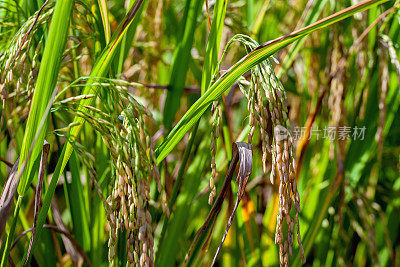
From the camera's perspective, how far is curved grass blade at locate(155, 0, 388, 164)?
2.01ft

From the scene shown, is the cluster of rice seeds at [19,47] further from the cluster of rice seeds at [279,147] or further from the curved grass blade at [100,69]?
the cluster of rice seeds at [279,147]

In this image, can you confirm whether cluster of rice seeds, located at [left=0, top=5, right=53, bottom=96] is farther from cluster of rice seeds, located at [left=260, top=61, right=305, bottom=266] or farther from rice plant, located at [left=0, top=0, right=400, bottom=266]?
cluster of rice seeds, located at [left=260, top=61, right=305, bottom=266]

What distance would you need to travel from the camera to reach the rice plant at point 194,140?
1.98 ft

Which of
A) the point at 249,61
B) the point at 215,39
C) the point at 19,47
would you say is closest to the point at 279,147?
the point at 249,61

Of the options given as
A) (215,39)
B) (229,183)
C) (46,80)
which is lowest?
(229,183)

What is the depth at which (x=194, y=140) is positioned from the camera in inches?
39.4

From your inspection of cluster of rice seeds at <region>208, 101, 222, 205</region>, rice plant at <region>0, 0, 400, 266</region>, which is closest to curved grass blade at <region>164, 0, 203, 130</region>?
rice plant at <region>0, 0, 400, 266</region>

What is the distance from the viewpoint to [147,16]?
4.92 ft

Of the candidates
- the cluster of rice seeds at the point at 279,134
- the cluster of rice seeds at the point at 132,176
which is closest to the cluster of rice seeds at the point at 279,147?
the cluster of rice seeds at the point at 279,134

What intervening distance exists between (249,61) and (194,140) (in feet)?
1.29

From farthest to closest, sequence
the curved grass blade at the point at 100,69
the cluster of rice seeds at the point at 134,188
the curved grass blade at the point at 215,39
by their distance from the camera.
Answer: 1. the curved grass blade at the point at 215,39
2. the curved grass blade at the point at 100,69
3. the cluster of rice seeds at the point at 134,188

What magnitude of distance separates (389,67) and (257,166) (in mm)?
426

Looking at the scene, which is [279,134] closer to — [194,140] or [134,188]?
[134,188]

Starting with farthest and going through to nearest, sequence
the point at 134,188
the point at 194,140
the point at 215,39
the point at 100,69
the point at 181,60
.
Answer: the point at 194,140 < the point at 181,60 < the point at 215,39 < the point at 100,69 < the point at 134,188
